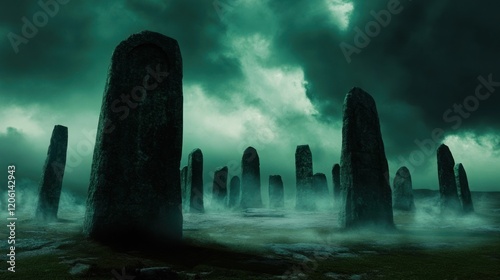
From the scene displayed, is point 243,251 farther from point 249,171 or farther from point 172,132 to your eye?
point 249,171

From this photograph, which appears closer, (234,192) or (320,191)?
(320,191)

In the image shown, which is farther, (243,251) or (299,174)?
(299,174)

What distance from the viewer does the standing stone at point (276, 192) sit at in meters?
25.0

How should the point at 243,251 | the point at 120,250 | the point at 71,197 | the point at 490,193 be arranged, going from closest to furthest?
1. the point at 120,250
2. the point at 243,251
3. the point at 71,197
4. the point at 490,193

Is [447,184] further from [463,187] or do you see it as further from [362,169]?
[362,169]

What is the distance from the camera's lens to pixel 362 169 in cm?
959

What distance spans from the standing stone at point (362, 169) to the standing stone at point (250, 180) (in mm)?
13389

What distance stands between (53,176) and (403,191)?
17.9 meters

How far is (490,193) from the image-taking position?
30688 millimetres

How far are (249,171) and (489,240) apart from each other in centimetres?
1640

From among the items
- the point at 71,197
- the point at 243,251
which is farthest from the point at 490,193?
the point at 71,197

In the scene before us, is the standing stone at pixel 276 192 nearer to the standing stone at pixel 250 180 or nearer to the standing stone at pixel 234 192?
the standing stone at pixel 250 180

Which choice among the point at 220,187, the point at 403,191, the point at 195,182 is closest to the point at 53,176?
the point at 195,182

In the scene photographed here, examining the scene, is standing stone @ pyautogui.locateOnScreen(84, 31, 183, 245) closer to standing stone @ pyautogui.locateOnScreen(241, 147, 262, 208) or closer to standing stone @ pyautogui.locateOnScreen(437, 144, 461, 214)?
standing stone @ pyautogui.locateOnScreen(437, 144, 461, 214)
